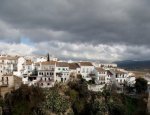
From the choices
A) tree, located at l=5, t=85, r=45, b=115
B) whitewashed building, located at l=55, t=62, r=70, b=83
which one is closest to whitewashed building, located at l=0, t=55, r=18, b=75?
whitewashed building, located at l=55, t=62, r=70, b=83

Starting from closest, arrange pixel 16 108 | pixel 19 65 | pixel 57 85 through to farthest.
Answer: pixel 16 108 < pixel 57 85 < pixel 19 65

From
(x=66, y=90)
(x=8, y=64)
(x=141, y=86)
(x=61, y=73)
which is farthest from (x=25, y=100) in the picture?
(x=141, y=86)

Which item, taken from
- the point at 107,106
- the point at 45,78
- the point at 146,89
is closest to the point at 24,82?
the point at 45,78

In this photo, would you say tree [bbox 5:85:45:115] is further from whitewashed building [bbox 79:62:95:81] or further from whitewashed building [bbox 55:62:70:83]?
whitewashed building [bbox 79:62:95:81]

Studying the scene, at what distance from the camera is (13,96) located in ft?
214

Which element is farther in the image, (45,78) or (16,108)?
(45,78)

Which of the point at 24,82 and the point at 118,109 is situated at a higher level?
the point at 24,82

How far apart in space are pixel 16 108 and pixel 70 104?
1020 cm

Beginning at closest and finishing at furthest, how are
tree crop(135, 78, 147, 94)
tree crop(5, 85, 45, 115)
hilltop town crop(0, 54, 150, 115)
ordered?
tree crop(5, 85, 45, 115) < hilltop town crop(0, 54, 150, 115) < tree crop(135, 78, 147, 94)

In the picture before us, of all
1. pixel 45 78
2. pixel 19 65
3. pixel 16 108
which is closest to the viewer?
pixel 16 108

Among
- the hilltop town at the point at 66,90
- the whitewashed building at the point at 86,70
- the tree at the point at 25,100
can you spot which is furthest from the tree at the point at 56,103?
the whitewashed building at the point at 86,70

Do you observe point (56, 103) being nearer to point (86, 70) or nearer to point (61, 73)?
point (61, 73)

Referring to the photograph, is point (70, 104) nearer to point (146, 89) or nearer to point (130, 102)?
point (130, 102)

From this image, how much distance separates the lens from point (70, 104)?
66500 millimetres
